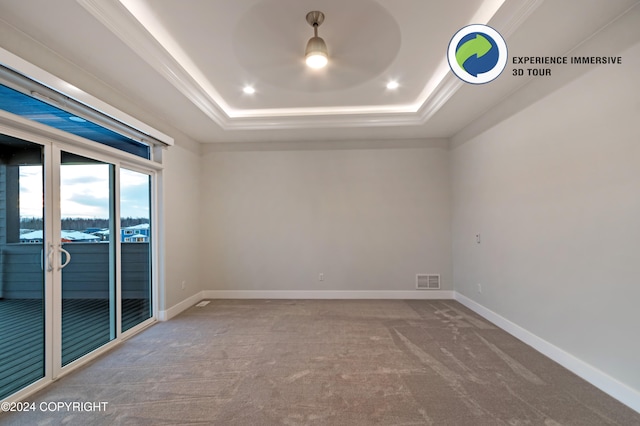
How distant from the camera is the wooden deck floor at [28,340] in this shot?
2084mm

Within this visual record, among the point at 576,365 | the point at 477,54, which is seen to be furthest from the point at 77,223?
the point at 576,365

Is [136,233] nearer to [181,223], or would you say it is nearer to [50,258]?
[181,223]

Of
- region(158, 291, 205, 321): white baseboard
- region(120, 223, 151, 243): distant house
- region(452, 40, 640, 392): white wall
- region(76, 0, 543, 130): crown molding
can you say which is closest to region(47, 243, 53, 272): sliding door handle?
region(120, 223, 151, 243): distant house

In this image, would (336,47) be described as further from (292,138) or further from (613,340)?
(613,340)

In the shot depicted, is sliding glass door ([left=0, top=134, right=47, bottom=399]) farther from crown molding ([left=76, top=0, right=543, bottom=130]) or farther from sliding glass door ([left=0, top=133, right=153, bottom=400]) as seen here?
crown molding ([left=76, top=0, right=543, bottom=130])

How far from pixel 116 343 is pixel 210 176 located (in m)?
2.79

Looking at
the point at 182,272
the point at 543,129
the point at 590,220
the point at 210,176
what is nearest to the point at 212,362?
the point at 182,272

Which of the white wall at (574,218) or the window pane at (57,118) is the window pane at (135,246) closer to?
the window pane at (57,118)

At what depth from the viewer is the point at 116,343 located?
9.47 ft

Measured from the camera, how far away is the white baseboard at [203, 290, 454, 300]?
4516mm

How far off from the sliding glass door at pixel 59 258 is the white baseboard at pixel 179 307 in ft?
1.29

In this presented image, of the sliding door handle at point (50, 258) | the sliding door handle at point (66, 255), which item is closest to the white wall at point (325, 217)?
the sliding door handle at point (66, 255)

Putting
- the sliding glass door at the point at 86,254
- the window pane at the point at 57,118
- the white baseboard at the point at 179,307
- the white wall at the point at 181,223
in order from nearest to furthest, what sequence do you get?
the window pane at the point at 57,118 → the sliding glass door at the point at 86,254 → the white baseboard at the point at 179,307 → the white wall at the point at 181,223

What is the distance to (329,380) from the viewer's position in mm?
2234
